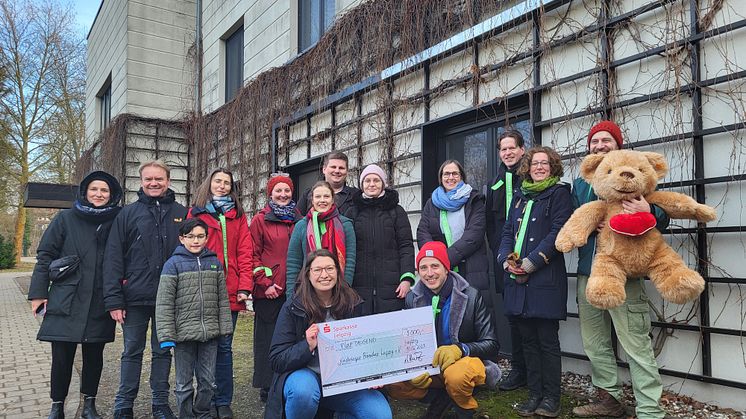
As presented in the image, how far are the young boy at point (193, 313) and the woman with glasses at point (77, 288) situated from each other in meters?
0.67

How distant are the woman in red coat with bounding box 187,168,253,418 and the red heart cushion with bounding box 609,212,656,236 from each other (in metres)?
2.52

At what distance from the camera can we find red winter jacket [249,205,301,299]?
12.5 ft

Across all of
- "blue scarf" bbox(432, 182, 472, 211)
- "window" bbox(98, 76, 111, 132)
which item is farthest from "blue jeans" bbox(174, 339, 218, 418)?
"window" bbox(98, 76, 111, 132)

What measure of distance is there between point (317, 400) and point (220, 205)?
1.71 meters

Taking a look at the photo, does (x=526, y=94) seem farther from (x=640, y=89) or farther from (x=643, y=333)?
(x=643, y=333)

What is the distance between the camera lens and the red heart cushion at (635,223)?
2.84 meters

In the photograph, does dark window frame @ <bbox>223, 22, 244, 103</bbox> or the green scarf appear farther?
dark window frame @ <bbox>223, 22, 244, 103</bbox>

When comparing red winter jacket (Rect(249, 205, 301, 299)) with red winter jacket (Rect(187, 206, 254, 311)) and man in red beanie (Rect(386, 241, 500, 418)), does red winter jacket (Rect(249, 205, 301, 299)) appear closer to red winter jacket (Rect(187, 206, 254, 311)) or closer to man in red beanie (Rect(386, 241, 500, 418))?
red winter jacket (Rect(187, 206, 254, 311))

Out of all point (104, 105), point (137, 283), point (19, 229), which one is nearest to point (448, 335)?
point (137, 283)

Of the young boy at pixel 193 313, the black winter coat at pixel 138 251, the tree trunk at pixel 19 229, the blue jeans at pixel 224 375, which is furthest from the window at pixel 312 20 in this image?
the tree trunk at pixel 19 229

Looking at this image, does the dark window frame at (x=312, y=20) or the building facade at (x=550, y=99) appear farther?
the dark window frame at (x=312, y=20)

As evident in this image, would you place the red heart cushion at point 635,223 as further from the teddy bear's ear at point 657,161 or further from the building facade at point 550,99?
the building facade at point 550,99

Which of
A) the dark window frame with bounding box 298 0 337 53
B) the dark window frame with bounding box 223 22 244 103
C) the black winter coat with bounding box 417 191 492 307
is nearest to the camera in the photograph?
the black winter coat with bounding box 417 191 492 307

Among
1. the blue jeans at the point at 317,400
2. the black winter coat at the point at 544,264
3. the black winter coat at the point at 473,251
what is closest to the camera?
the blue jeans at the point at 317,400
